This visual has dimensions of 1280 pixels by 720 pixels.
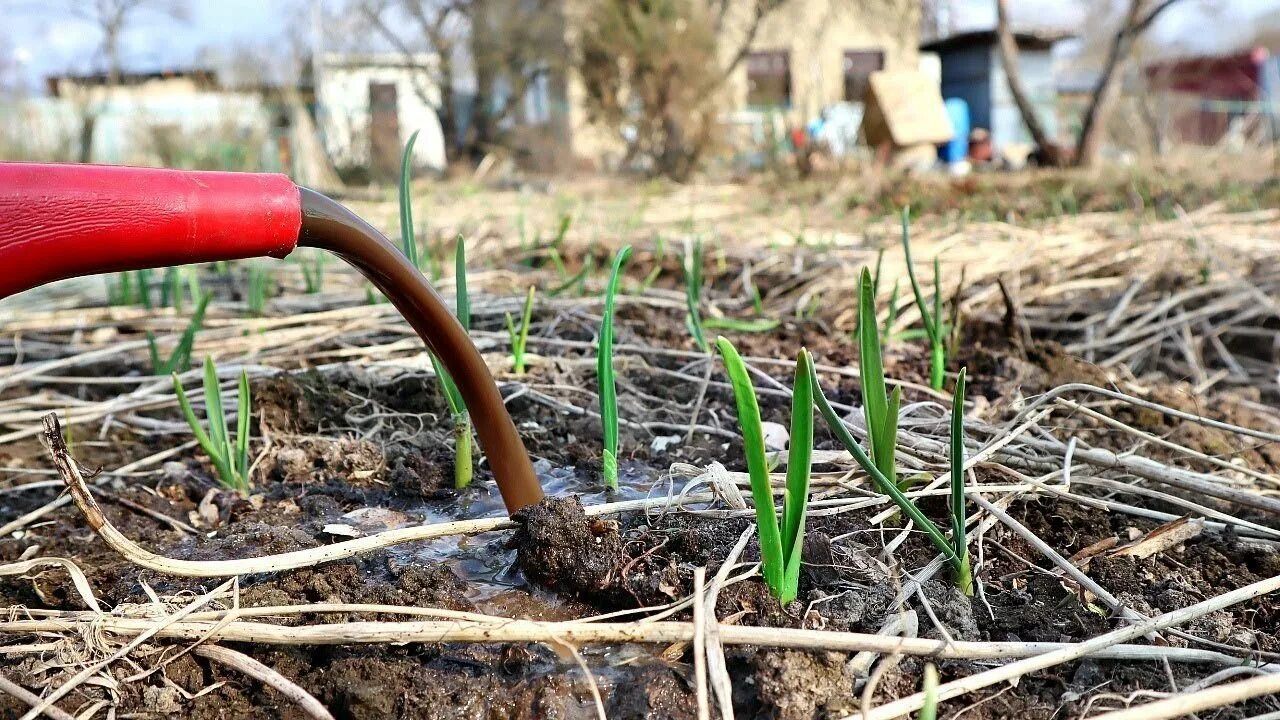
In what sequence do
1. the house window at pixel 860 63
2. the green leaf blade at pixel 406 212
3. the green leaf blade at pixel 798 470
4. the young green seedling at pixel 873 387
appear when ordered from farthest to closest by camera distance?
the house window at pixel 860 63
the green leaf blade at pixel 406 212
the young green seedling at pixel 873 387
the green leaf blade at pixel 798 470

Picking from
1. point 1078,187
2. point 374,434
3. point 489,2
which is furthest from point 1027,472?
point 489,2

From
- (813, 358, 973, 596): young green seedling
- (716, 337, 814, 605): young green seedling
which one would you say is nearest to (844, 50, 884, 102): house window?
(813, 358, 973, 596): young green seedling

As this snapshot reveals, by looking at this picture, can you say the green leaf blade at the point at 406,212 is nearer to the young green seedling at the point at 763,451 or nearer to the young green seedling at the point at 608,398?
the young green seedling at the point at 608,398

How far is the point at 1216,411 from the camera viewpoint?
7.08 feet

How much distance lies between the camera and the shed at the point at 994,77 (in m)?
22.4

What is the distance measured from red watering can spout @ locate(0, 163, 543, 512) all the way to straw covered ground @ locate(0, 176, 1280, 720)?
0.22 metres

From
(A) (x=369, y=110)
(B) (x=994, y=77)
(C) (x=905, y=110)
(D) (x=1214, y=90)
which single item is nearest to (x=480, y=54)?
(A) (x=369, y=110)

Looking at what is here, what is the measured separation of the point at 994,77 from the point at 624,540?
23953 mm

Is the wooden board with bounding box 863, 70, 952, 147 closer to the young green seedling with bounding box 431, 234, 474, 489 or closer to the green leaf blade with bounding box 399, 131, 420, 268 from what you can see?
the green leaf blade with bounding box 399, 131, 420, 268

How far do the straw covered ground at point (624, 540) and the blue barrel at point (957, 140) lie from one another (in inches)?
625

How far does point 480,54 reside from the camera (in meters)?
15.9

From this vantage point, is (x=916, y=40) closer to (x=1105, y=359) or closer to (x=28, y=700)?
(x=1105, y=359)

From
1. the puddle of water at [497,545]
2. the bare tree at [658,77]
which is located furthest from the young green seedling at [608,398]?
the bare tree at [658,77]

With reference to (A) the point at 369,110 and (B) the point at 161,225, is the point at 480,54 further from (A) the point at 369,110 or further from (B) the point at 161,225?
(B) the point at 161,225
